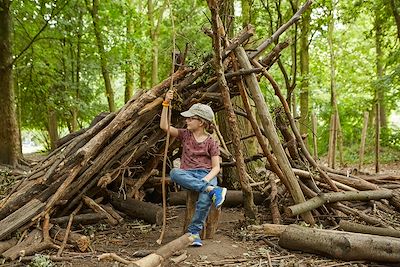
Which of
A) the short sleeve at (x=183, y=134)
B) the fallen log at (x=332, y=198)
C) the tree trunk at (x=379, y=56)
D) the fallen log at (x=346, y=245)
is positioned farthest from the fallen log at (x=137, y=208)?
the tree trunk at (x=379, y=56)

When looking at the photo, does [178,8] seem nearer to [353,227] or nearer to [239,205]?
[239,205]

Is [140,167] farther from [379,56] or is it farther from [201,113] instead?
[379,56]

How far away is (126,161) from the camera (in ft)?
16.3

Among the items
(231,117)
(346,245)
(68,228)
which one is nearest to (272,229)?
(346,245)

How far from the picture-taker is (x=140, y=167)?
5.31 metres

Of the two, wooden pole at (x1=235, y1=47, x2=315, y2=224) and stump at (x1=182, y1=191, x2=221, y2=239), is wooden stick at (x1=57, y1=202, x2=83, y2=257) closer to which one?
stump at (x1=182, y1=191, x2=221, y2=239)

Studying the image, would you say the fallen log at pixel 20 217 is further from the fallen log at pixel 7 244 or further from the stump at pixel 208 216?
the stump at pixel 208 216

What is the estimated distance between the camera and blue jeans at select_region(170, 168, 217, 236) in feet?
13.3

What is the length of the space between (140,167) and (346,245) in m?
2.84

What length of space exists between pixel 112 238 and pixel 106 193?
0.99 m

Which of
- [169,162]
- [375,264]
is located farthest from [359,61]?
[375,264]

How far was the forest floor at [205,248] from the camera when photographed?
3670mm

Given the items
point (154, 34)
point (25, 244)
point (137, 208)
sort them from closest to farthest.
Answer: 1. point (25, 244)
2. point (137, 208)
3. point (154, 34)

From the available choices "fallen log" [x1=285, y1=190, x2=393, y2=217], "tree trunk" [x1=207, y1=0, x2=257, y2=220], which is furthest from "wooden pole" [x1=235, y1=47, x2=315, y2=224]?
"tree trunk" [x1=207, y1=0, x2=257, y2=220]
